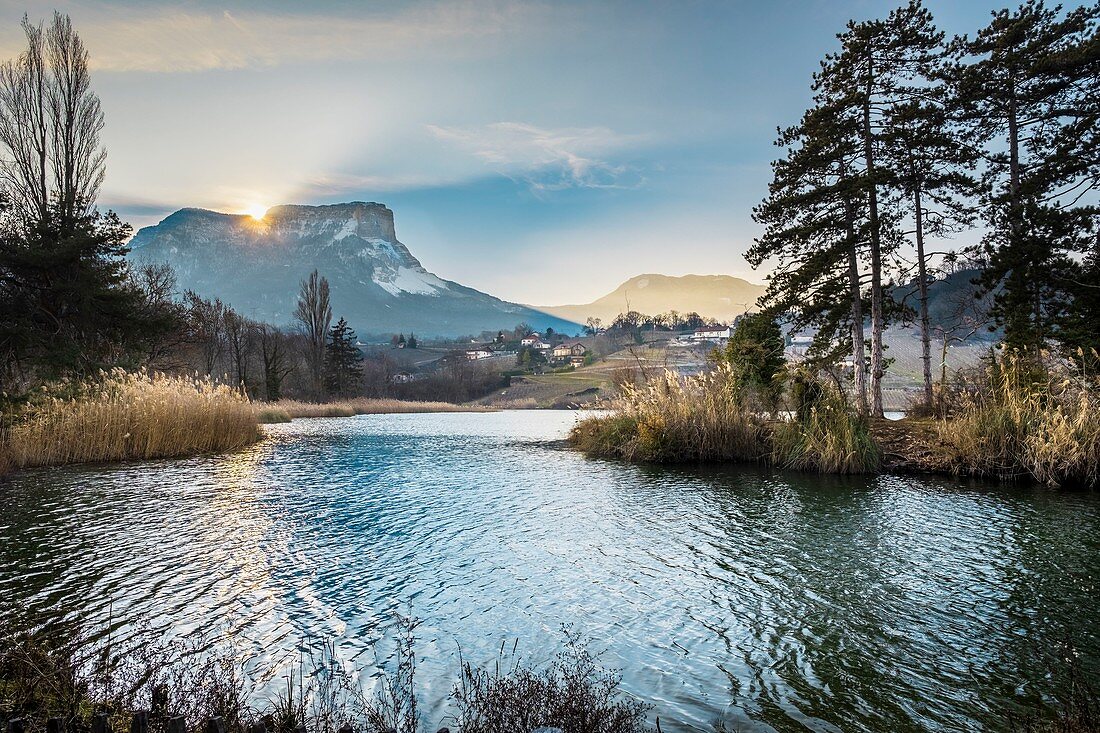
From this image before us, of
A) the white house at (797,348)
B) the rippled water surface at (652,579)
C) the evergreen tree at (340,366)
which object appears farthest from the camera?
the evergreen tree at (340,366)

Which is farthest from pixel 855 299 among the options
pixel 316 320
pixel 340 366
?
pixel 340 366

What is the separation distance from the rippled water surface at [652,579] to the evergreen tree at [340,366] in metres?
40.0

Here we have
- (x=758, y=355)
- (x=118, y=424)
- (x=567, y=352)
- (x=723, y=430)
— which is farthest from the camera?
(x=567, y=352)

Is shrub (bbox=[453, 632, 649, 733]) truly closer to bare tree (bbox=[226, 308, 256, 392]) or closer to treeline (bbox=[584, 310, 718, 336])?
bare tree (bbox=[226, 308, 256, 392])

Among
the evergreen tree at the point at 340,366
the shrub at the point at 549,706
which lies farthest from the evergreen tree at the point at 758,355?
the evergreen tree at the point at 340,366

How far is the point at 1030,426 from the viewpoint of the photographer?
380 inches

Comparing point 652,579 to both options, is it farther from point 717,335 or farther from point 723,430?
point 717,335

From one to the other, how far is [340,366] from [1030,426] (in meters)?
48.4

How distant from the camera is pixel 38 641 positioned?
3.72 meters

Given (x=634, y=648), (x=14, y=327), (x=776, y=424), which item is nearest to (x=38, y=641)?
(x=634, y=648)

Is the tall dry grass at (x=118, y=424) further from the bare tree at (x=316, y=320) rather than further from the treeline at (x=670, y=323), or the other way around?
the treeline at (x=670, y=323)

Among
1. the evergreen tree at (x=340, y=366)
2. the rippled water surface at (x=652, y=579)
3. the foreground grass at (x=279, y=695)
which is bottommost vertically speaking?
the rippled water surface at (x=652, y=579)

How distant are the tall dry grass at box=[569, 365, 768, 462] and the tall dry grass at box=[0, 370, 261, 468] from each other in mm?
10280

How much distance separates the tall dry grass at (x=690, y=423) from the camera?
1287 centimetres
